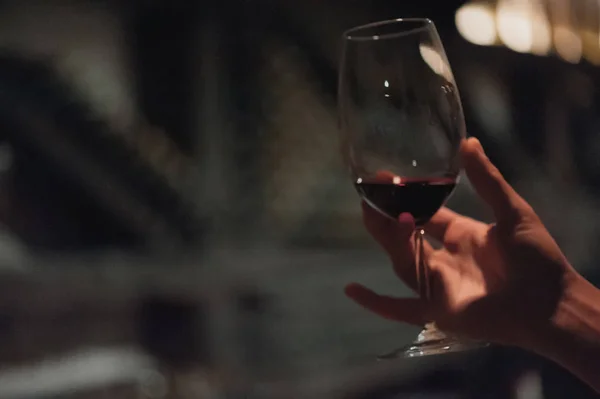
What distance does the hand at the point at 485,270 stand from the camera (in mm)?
714

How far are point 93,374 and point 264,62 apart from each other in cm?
57

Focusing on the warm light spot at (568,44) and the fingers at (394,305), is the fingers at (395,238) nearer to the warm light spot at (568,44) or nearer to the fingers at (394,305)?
the fingers at (394,305)

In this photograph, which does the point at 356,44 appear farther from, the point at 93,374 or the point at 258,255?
the point at 93,374

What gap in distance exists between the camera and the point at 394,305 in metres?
0.85

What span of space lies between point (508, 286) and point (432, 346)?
0.46 ft

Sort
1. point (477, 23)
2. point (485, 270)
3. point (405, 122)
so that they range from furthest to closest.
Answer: point (477, 23)
point (485, 270)
point (405, 122)

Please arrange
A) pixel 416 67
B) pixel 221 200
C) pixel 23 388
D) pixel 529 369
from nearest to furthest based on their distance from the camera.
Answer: pixel 416 67 < pixel 23 388 < pixel 221 200 < pixel 529 369

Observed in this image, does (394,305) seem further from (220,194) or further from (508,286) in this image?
(220,194)

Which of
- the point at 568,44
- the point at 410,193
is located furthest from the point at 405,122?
the point at 568,44

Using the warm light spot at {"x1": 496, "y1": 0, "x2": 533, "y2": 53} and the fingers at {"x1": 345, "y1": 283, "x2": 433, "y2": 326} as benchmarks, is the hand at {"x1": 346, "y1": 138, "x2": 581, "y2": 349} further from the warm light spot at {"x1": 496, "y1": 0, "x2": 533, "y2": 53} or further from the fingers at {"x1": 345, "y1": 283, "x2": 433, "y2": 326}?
the warm light spot at {"x1": 496, "y1": 0, "x2": 533, "y2": 53}

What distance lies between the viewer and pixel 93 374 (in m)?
1.03

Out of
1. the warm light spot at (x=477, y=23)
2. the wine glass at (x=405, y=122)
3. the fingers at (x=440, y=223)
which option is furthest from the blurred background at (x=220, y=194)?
the wine glass at (x=405, y=122)

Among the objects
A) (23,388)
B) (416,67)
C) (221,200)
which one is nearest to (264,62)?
(221,200)

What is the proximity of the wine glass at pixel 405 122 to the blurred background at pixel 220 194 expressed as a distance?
17.8 inches
